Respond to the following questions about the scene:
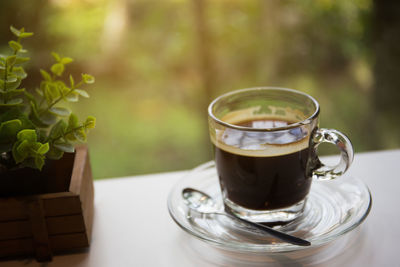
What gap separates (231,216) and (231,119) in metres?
0.16

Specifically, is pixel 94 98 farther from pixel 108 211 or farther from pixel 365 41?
pixel 108 211

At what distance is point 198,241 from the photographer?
678 millimetres

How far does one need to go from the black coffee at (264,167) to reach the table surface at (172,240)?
3.4 inches

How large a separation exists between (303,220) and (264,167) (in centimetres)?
10

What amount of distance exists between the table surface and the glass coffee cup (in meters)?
0.08

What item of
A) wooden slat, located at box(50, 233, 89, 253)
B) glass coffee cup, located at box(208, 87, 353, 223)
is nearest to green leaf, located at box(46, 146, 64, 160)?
wooden slat, located at box(50, 233, 89, 253)

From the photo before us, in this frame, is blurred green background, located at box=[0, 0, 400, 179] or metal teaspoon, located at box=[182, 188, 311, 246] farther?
blurred green background, located at box=[0, 0, 400, 179]

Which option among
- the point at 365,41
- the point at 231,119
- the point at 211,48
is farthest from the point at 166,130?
the point at 231,119

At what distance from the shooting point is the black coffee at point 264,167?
0.66 meters

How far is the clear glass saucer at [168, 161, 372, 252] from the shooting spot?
2.05ft

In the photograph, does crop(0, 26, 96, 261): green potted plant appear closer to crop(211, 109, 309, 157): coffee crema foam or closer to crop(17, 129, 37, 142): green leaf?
crop(17, 129, 37, 142): green leaf

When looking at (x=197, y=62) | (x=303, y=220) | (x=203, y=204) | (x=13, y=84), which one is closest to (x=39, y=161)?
(x=13, y=84)

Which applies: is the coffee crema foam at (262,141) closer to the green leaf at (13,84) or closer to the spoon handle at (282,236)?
the spoon handle at (282,236)

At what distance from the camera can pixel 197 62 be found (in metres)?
1.96
